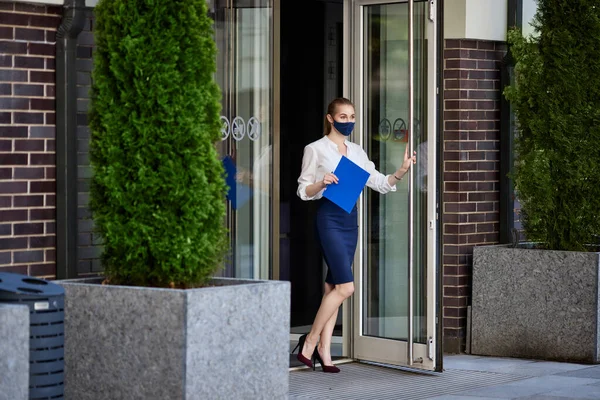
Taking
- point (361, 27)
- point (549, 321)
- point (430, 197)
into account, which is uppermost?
point (361, 27)

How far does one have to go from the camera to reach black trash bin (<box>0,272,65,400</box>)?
5.58 metres

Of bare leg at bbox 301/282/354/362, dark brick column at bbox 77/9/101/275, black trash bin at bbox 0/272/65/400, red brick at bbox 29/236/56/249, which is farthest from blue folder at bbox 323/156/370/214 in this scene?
black trash bin at bbox 0/272/65/400

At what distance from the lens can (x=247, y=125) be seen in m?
8.15

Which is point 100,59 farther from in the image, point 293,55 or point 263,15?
point 293,55

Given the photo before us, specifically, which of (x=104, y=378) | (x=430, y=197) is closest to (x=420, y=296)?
(x=430, y=197)

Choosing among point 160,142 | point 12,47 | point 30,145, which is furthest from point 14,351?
point 12,47

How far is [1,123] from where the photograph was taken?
6781 mm

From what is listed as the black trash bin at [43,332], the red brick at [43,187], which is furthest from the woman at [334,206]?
the black trash bin at [43,332]

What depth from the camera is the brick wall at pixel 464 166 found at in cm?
941

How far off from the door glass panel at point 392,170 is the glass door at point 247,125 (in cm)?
84

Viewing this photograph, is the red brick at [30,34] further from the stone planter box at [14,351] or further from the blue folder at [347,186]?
the stone planter box at [14,351]

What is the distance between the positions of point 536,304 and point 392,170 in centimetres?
147

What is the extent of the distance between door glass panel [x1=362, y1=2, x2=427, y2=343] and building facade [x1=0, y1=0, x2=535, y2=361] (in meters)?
0.01

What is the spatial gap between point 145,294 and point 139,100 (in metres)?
0.92
